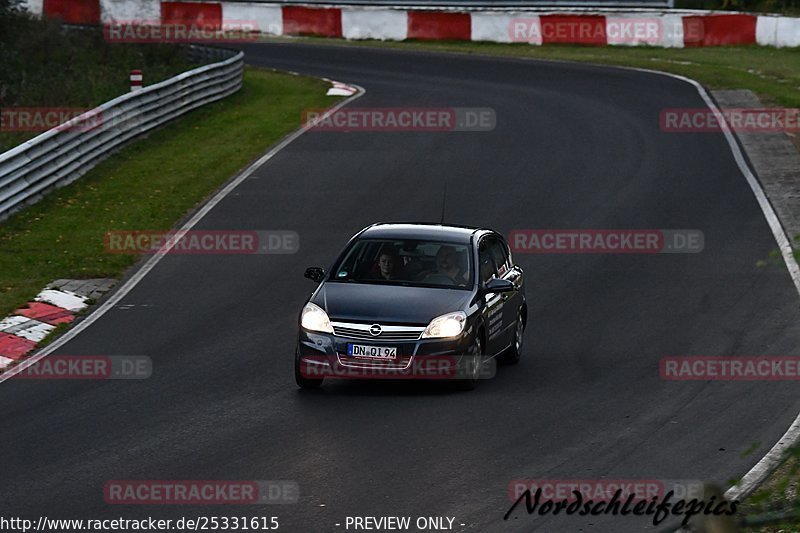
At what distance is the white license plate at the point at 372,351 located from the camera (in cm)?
1210

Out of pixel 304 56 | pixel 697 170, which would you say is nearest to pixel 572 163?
pixel 697 170

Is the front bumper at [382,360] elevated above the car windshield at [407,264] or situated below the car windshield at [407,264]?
below

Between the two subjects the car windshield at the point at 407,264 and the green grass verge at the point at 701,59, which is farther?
the green grass verge at the point at 701,59

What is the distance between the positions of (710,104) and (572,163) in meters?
6.49

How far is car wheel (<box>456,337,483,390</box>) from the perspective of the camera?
12.5m

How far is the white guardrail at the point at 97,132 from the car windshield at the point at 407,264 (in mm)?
8900

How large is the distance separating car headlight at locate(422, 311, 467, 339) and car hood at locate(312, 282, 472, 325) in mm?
60

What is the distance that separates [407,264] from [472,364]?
1336 mm

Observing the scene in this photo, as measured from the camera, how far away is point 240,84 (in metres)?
33.7

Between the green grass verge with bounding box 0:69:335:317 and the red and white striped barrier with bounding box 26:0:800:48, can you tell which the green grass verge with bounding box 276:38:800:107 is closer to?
the red and white striped barrier with bounding box 26:0:800:48

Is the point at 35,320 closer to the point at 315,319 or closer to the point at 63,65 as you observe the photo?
the point at 315,319

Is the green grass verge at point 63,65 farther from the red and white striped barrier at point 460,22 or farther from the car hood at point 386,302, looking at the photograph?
A: the car hood at point 386,302

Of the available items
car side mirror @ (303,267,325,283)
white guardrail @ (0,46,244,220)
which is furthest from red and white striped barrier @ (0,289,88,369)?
white guardrail @ (0,46,244,220)

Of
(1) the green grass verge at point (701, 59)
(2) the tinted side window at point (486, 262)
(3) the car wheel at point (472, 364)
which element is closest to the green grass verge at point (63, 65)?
(1) the green grass verge at point (701, 59)
